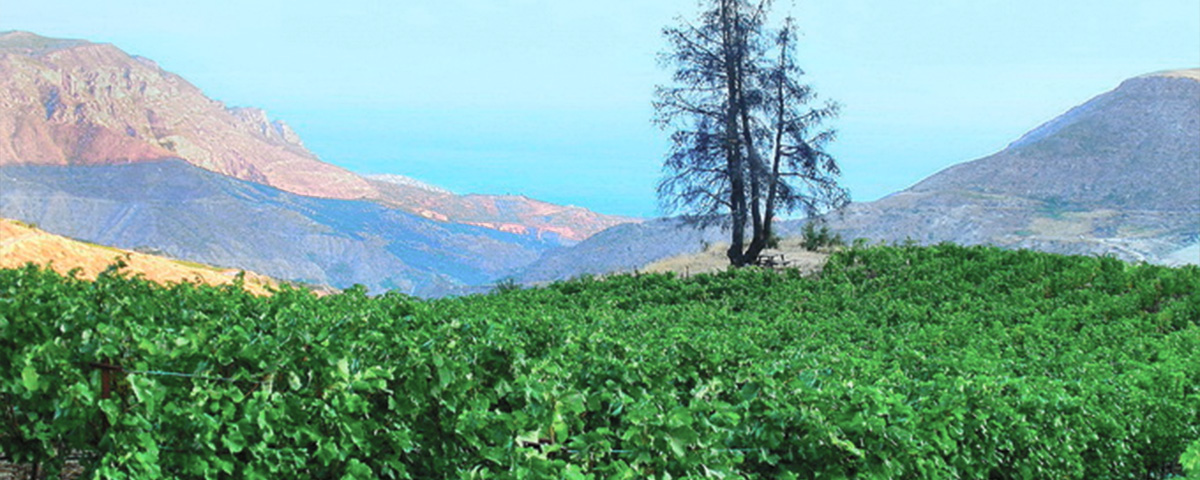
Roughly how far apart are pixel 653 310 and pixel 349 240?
450 ft

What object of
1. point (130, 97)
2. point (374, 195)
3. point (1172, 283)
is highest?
point (130, 97)

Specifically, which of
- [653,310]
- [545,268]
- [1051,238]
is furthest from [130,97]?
[653,310]

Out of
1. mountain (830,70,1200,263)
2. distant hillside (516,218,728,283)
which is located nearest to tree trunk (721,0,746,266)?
mountain (830,70,1200,263)

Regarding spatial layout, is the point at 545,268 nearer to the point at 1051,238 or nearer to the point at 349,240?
the point at 1051,238

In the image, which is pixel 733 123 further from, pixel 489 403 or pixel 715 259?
pixel 489 403

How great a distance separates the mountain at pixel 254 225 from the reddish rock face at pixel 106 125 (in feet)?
18.2

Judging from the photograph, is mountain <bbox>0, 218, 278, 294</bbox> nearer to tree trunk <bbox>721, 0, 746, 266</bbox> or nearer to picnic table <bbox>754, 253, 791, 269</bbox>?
picnic table <bbox>754, 253, 791, 269</bbox>

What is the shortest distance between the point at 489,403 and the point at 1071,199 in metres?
67.1

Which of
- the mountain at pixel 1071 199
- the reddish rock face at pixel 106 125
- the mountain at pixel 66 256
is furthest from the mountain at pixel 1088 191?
the reddish rock face at pixel 106 125

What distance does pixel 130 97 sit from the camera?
183 m

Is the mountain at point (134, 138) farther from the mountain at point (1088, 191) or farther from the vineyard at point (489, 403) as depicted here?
the vineyard at point (489, 403)

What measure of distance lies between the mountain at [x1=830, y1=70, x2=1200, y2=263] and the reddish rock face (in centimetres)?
12282

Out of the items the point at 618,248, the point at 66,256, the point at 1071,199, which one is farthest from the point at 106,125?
the point at 66,256

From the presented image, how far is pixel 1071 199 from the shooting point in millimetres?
63281
